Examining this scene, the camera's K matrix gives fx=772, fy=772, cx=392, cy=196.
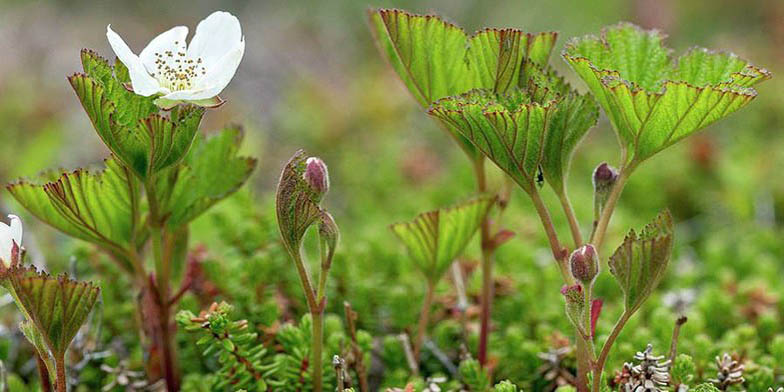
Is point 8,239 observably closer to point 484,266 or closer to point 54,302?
point 54,302

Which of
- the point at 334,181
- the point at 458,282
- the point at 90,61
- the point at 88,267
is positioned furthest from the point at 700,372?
the point at 334,181

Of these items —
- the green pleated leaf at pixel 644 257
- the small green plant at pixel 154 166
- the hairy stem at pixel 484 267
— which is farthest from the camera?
the hairy stem at pixel 484 267

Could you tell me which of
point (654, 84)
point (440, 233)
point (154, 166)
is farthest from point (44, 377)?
point (654, 84)

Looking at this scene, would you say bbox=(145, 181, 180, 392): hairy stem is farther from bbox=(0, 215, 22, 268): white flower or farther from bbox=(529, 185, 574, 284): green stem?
bbox=(529, 185, 574, 284): green stem

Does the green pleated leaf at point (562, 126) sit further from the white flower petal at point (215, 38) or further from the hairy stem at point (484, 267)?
the white flower petal at point (215, 38)

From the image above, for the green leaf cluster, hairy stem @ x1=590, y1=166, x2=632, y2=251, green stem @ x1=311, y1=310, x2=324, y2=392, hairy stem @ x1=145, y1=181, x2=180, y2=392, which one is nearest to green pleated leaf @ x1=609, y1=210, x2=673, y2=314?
hairy stem @ x1=590, y1=166, x2=632, y2=251

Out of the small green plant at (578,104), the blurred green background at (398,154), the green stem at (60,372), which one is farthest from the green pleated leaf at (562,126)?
the green stem at (60,372)

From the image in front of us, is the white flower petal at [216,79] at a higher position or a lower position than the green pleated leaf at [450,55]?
lower
